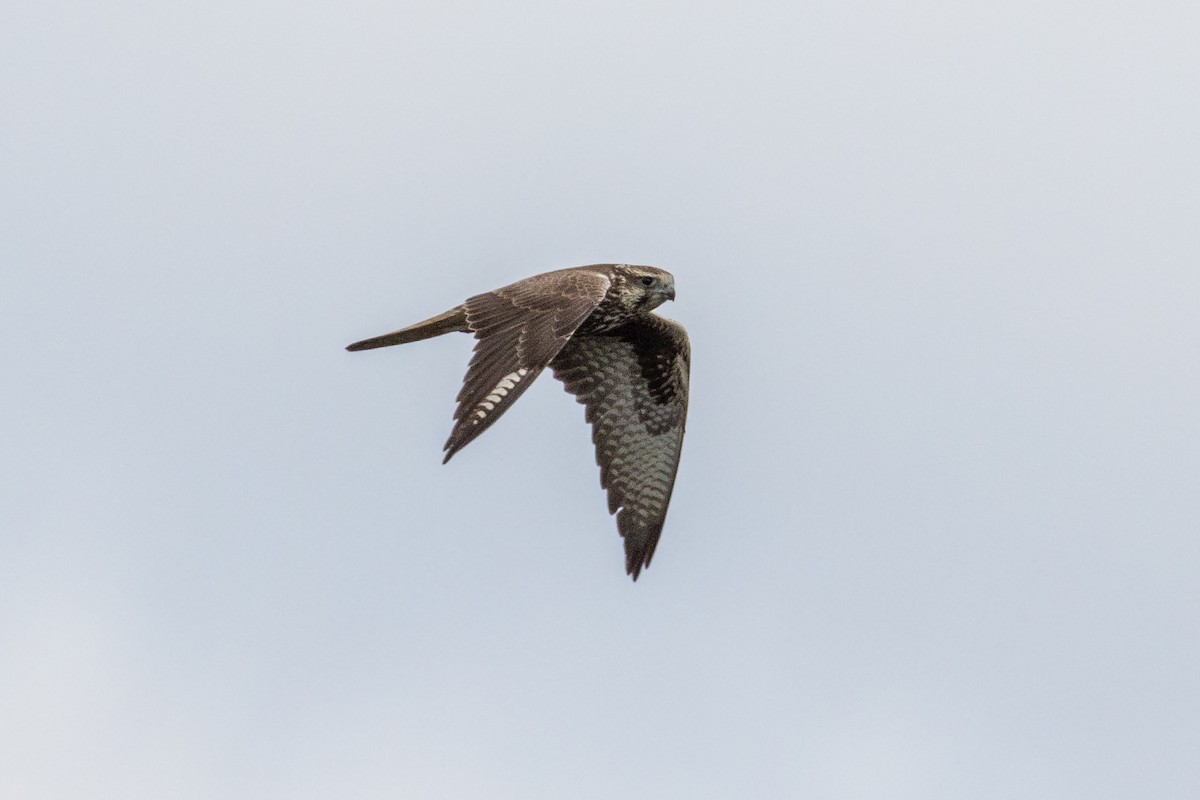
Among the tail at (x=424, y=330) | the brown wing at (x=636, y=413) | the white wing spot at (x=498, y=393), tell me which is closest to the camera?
the white wing spot at (x=498, y=393)

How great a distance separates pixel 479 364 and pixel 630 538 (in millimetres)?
3770

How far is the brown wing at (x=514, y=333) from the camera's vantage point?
12578 mm

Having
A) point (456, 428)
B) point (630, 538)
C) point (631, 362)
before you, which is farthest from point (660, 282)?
point (456, 428)

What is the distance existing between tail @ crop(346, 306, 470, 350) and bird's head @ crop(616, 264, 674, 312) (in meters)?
1.35

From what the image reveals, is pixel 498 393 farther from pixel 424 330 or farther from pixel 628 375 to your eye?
pixel 628 375

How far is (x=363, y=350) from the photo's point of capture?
50.1ft

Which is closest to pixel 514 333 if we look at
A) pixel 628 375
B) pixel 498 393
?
pixel 498 393

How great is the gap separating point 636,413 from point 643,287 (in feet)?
5.84

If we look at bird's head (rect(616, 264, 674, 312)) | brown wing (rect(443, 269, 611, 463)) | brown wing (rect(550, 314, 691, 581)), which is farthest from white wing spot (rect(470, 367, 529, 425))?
brown wing (rect(550, 314, 691, 581))

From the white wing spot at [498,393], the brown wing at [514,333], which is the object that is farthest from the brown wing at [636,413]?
the white wing spot at [498,393]

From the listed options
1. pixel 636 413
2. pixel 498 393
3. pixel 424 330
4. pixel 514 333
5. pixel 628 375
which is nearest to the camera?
pixel 498 393

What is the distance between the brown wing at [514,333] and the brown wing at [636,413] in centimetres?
160

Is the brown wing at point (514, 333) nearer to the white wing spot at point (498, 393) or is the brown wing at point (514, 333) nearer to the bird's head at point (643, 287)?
the white wing spot at point (498, 393)

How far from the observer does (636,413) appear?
1684cm
